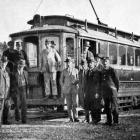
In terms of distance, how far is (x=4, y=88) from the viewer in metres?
8.89

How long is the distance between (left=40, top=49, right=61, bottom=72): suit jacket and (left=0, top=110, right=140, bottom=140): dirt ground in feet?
6.53

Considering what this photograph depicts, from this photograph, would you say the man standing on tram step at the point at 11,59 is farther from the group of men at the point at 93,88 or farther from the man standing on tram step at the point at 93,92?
the man standing on tram step at the point at 93,92

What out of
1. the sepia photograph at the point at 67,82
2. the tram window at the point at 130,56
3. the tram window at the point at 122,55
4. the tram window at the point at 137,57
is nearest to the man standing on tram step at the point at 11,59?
the sepia photograph at the point at 67,82

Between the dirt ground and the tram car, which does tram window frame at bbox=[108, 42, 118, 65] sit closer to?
the tram car

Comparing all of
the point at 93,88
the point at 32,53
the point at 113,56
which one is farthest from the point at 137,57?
the point at 93,88

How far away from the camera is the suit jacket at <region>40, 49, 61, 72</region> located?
36.1 feet

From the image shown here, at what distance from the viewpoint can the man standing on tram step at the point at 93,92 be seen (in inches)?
378

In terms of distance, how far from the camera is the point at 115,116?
30.7 ft

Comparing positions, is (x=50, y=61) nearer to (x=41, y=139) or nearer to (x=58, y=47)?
(x=58, y=47)

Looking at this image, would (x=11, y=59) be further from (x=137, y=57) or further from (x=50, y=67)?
(x=137, y=57)

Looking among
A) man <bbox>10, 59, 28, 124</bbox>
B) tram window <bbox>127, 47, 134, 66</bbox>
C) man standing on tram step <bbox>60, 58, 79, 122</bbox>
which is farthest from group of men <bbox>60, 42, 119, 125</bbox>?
tram window <bbox>127, 47, 134, 66</bbox>

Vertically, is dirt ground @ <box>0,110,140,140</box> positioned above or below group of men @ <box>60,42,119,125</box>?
below

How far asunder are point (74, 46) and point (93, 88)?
243 cm

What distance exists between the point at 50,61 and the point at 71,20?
245 centimetres
